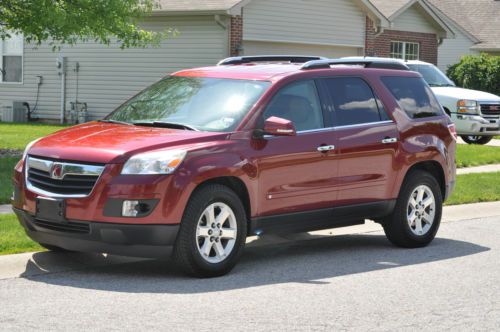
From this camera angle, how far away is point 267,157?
337 inches

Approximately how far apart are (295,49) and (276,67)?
745 inches

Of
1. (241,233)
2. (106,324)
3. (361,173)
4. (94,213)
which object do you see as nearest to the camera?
(106,324)

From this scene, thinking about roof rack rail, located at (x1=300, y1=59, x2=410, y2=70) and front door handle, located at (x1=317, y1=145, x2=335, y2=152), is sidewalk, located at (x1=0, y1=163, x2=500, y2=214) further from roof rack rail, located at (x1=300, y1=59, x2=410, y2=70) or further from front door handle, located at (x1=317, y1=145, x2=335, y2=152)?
front door handle, located at (x1=317, y1=145, x2=335, y2=152)

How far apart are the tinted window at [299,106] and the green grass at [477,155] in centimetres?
936

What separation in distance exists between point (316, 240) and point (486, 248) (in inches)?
69.8

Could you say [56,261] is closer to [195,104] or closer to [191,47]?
[195,104]

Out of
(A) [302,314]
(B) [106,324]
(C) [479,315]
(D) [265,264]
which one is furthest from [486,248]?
(B) [106,324]

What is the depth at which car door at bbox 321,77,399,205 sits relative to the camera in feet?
30.6

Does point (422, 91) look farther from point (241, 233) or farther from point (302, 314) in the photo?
point (302, 314)

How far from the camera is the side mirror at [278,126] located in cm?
841

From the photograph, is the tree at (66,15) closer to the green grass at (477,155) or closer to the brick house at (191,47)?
the green grass at (477,155)

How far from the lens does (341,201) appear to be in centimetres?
932

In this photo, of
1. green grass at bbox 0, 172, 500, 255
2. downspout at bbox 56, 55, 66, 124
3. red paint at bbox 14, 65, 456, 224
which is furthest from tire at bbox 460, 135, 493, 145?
red paint at bbox 14, 65, 456, 224

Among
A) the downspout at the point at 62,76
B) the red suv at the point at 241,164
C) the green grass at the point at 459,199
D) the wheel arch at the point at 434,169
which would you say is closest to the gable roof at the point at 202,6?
the downspout at the point at 62,76
